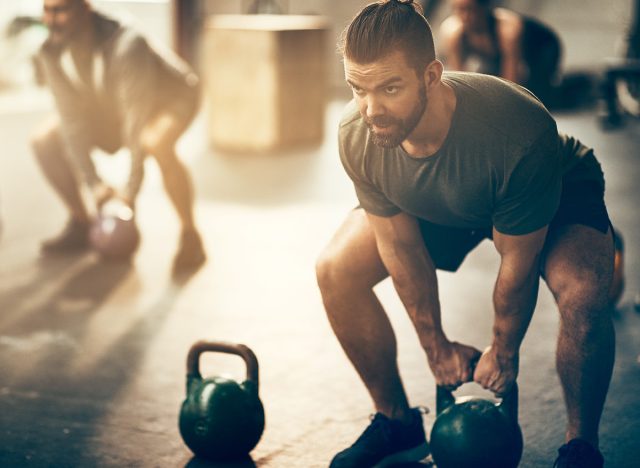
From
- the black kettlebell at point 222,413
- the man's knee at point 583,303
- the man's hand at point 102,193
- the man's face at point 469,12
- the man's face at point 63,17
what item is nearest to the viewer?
the man's knee at point 583,303

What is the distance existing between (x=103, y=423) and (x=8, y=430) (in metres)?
0.21

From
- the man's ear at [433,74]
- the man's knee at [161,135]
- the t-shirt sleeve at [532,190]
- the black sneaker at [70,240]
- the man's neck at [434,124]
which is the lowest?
the black sneaker at [70,240]

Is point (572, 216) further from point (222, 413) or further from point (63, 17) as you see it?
point (63, 17)

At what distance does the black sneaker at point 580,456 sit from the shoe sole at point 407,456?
1.01 feet

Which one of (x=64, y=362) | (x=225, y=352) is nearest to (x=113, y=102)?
(x=64, y=362)

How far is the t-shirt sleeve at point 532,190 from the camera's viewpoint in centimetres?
168

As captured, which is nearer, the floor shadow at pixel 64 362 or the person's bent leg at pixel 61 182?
the floor shadow at pixel 64 362

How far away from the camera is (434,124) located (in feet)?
5.73

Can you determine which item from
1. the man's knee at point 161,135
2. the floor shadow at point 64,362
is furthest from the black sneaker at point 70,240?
the man's knee at point 161,135

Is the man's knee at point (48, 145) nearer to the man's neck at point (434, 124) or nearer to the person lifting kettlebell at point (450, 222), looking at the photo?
the person lifting kettlebell at point (450, 222)

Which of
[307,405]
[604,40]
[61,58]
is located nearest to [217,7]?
[604,40]

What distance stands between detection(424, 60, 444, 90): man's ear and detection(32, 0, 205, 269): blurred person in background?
185 centimetres

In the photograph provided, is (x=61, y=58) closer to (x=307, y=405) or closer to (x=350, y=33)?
(x=307, y=405)

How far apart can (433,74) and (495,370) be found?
0.56 metres
